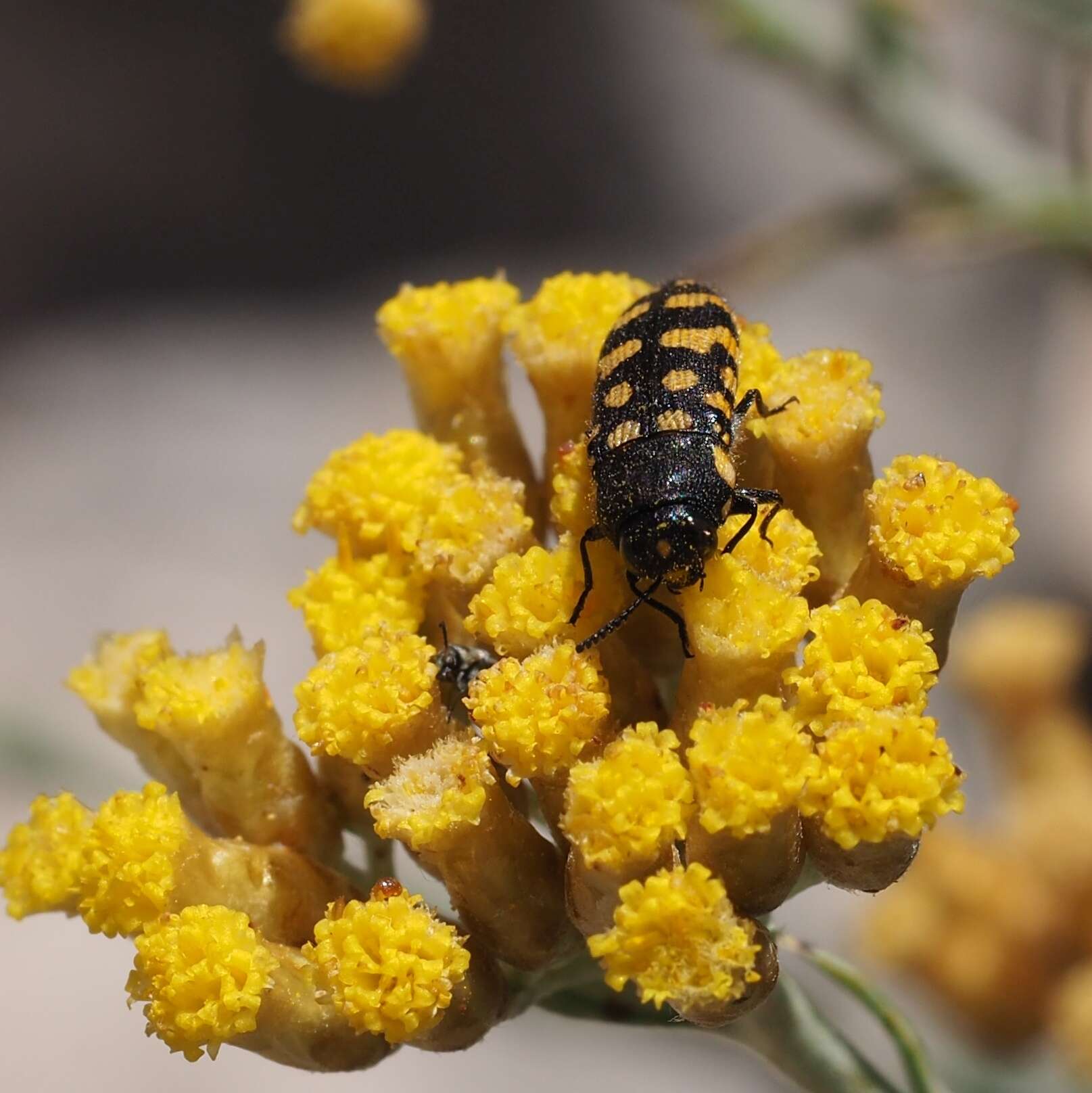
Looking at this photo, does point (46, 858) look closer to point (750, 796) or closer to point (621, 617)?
point (621, 617)

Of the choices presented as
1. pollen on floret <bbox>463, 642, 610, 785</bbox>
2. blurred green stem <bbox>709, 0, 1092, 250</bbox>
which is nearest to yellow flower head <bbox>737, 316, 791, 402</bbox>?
pollen on floret <bbox>463, 642, 610, 785</bbox>

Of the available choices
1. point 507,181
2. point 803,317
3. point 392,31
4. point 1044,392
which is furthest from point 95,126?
point 1044,392

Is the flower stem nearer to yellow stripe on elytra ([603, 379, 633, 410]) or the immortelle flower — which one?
the immortelle flower

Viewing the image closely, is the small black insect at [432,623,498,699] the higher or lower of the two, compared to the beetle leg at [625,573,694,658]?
lower

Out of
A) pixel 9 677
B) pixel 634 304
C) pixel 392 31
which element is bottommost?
pixel 634 304

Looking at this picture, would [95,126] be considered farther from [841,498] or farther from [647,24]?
[841,498]

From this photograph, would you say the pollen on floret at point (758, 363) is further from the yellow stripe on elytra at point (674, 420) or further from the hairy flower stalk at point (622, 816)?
the hairy flower stalk at point (622, 816)
